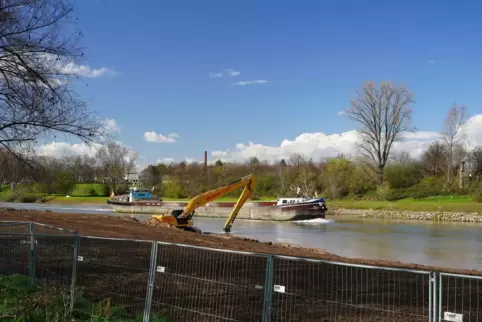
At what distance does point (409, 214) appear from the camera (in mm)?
54188

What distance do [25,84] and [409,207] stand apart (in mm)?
51818

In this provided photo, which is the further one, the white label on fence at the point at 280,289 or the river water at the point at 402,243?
the river water at the point at 402,243

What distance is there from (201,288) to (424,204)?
53368 mm

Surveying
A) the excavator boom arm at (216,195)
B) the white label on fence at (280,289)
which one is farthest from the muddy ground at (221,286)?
the excavator boom arm at (216,195)

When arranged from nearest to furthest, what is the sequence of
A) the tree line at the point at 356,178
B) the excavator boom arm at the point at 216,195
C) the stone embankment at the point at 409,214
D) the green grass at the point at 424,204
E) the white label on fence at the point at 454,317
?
the white label on fence at the point at 454,317
the excavator boom arm at the point at 216,195
the stone embankment at the point at 409,214
the green grass at the point at 424,204
the tree line at the point at 356,178

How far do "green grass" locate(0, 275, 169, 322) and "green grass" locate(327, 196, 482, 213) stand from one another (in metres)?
50.1

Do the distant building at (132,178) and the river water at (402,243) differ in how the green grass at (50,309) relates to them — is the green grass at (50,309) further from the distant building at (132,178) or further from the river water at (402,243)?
the distant building at (132,178)

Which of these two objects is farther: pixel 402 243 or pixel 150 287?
pixel 402 243

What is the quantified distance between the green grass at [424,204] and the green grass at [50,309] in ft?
164

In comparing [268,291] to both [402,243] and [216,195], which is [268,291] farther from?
[216,195]

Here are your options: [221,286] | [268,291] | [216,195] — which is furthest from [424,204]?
[268,291]

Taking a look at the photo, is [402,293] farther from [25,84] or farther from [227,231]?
[227,231]

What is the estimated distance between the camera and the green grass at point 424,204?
53116 mm

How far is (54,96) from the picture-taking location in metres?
12.3
